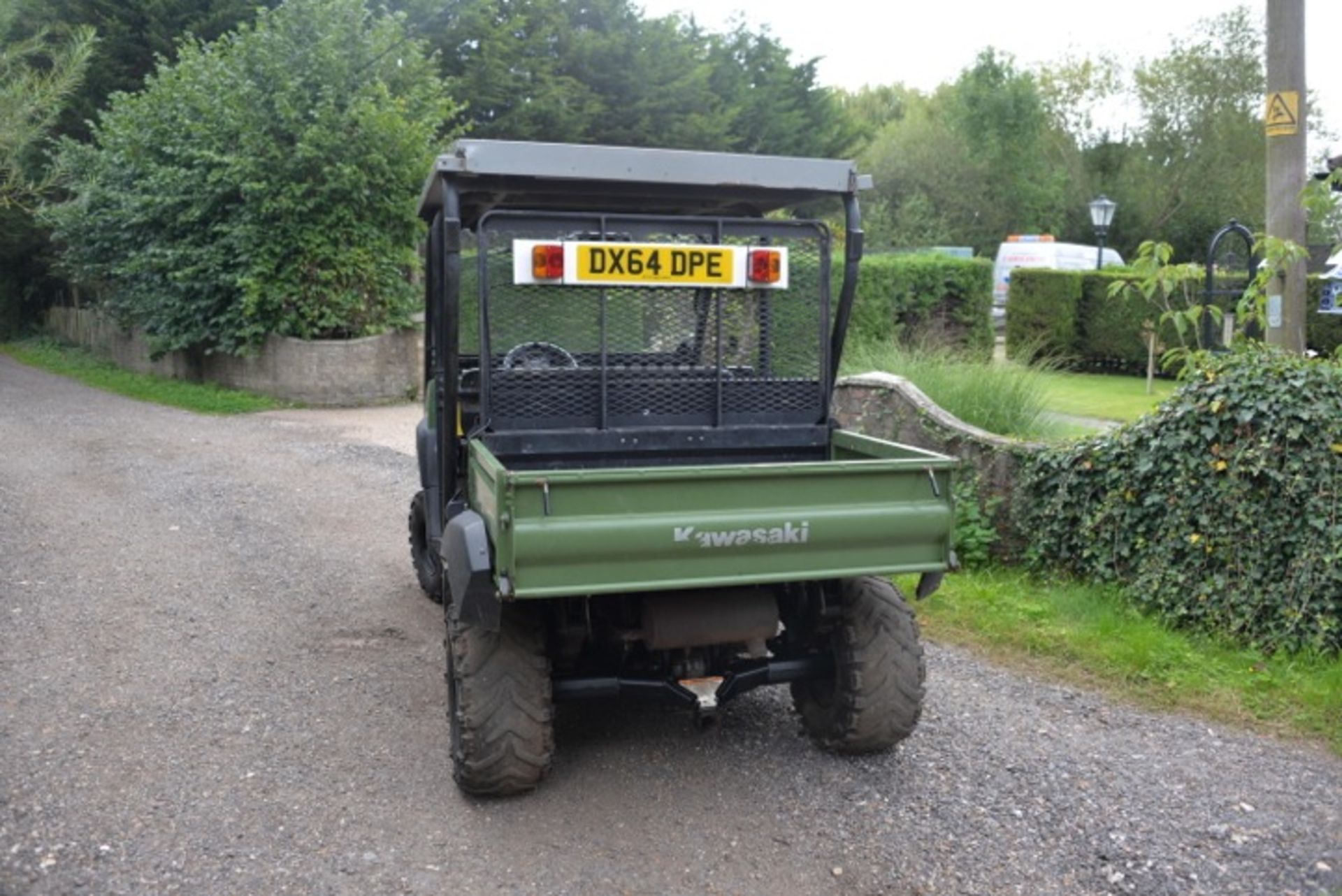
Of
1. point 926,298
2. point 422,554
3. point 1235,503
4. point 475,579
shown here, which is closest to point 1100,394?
point 926,298

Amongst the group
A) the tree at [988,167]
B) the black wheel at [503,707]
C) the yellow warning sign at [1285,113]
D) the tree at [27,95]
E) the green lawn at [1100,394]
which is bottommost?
the black wheel at [503,707]

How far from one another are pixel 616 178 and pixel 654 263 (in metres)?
0.35

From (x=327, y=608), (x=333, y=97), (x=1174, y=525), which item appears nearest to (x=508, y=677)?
(x=327, y=608)

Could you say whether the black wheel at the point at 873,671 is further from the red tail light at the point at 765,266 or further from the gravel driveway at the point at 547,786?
the red tail light at the point at 765,266

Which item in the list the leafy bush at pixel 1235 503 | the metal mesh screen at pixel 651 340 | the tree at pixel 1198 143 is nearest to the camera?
the metal mesh screen at pixel 651 340

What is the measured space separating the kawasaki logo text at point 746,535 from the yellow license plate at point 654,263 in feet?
3.87

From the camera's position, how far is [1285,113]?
22.9ft

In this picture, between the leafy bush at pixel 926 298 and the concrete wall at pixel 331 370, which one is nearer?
the concrete wall at pixel 331 370

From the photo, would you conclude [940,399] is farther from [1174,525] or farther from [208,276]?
[208,276]

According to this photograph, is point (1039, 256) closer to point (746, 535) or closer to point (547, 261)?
point (547, 261)

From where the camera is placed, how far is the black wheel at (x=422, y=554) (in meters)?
6.80

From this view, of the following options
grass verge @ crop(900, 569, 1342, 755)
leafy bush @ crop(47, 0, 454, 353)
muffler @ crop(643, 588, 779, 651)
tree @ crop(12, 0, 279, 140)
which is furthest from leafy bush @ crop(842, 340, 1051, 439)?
tree @ crop(12, 0, 279, 140)

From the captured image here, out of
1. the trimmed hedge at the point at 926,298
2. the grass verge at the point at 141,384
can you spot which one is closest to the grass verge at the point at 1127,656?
the trimmed hedge at the point at 926,298

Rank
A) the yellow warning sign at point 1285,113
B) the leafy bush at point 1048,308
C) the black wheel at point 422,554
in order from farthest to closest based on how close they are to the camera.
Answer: the leafy bush at point 1048,308
the yellow warning sign at point 1285,113
the black wheel at point 422,554
